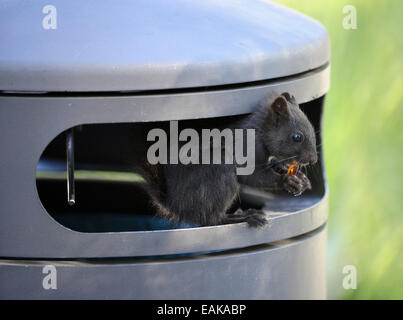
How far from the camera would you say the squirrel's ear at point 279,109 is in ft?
8.64

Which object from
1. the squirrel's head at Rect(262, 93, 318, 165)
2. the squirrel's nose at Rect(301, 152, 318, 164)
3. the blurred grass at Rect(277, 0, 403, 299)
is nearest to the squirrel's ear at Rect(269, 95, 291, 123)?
the squirrel's head at Rect(262, 93, 318, 165)

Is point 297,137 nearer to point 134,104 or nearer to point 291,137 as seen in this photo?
point 291,137

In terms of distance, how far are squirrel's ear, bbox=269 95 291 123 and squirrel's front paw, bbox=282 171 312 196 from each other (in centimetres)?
27

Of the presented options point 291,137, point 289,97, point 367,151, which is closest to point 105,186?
point 291,137

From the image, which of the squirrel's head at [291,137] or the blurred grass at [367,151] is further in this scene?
the blurred grass at [367,151]

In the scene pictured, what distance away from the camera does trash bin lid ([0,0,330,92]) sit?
7.80ft

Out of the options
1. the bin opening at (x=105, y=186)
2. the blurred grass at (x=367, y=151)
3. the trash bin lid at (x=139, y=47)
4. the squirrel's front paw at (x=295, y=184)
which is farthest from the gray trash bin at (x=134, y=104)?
the blurred grass at (x=367, y=151)

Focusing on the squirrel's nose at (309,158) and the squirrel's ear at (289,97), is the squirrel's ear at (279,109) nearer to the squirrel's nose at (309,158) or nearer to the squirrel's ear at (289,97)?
the squirrel's ear at (289,97)

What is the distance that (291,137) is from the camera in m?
2.80

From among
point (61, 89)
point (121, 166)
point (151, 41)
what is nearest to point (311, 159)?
point (151, 41)

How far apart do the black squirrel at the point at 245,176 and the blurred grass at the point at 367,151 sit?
2385 mm

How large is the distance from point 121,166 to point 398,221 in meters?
2.26

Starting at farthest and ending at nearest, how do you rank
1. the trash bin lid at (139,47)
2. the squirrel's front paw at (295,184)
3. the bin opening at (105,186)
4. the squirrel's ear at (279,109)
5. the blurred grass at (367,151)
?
1. the blurred grass at (367,151)
2. the bin opening at (105,186)
3. the squirrel's front paw at (295,184)
4. the squirrel's ear at (279,109)
5. the trash bin lid at (139,47)

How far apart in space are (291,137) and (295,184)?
7.4 inches
